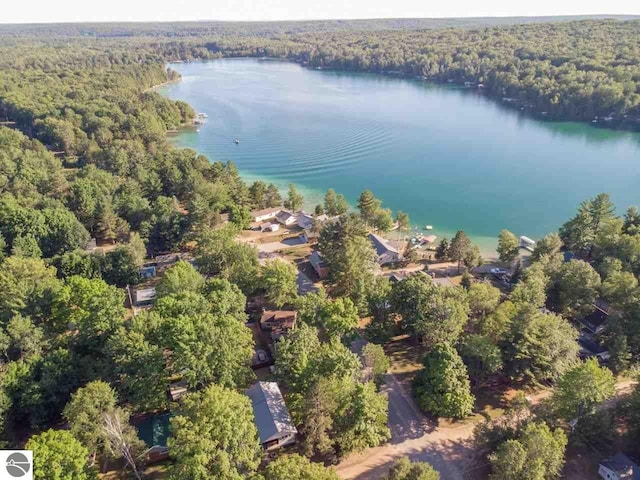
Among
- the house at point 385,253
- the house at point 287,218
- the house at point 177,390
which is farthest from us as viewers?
the house at point 287,218

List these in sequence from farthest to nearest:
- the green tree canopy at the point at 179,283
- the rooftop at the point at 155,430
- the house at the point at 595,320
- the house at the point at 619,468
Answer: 1. the house at the point at 595,320
2. the green tree canopy at the point at 179,283
3. the rooftop at the point at 155,430
4. the house at the point at 619,468

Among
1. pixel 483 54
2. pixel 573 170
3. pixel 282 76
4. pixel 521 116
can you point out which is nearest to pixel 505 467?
pixel 573 170

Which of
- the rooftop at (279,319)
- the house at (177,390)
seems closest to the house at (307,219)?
the rooftop at (279,319)

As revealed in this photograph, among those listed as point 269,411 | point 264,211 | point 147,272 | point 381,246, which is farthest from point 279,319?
point 264,211

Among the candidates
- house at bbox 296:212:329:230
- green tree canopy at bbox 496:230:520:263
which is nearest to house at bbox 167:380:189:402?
house at bbox 296:212:329:230

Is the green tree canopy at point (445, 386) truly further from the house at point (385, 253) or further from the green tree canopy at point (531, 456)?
the house at point (385, 253)

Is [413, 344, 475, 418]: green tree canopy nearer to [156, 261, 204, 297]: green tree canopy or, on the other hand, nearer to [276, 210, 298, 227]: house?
[156, 261, 204, 297]: green tree canopy
